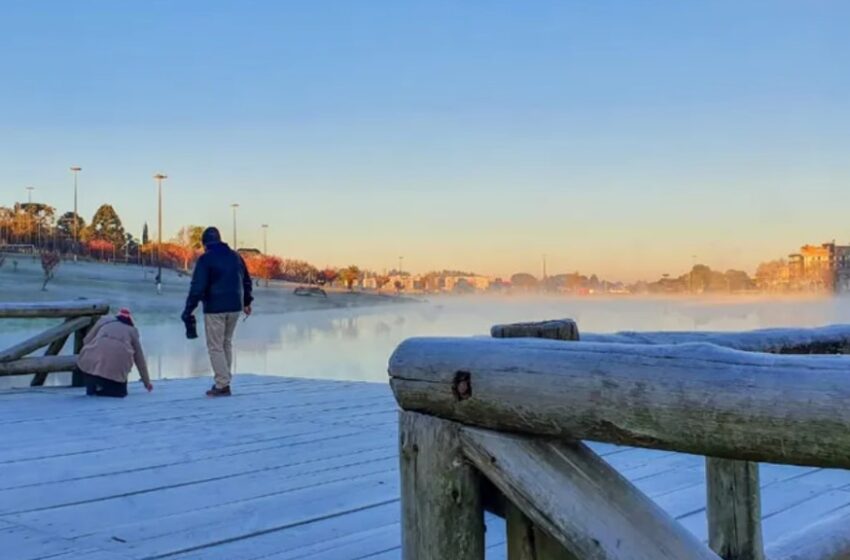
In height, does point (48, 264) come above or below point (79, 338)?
above

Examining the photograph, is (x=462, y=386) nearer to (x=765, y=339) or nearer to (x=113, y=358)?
(x=765, y=339)

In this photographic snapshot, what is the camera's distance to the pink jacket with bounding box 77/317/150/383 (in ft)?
23.4

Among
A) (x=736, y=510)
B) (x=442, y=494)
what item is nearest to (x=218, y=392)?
(x=736, y=510)

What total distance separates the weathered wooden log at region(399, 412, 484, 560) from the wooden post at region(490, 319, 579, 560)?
0.18 ft

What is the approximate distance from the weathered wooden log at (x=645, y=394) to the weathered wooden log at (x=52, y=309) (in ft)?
23.4

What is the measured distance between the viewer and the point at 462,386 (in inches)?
57.1

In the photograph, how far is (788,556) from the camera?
87.0 inches

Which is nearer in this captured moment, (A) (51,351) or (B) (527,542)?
(B) (527,542)

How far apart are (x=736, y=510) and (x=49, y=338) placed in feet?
23.3

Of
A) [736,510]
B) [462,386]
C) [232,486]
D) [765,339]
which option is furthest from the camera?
[232,486]

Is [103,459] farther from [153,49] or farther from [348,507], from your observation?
[153,49]

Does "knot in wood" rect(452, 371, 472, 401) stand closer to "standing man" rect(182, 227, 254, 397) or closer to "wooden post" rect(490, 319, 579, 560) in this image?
"wooden post" rect(490, 319, 579, 560)

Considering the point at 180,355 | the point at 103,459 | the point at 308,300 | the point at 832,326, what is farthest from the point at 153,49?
the point at 832,326

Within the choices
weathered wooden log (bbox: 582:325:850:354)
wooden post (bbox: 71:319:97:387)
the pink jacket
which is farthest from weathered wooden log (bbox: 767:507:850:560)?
wooden post (bbox: 71:319:97:387)
